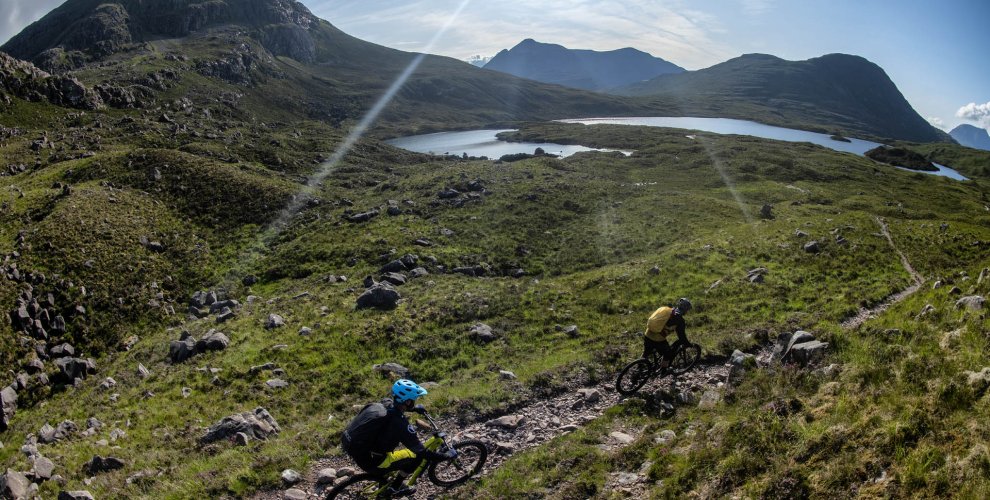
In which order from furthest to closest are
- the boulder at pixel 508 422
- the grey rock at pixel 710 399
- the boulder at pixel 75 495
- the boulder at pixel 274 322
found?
the boulder at pixel 274 322 < the boulder at pixel 508 422 < the grey rock at pixel 710 399 < the boulder at pixel 75 495

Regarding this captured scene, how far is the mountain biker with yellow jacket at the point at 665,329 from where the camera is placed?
16.4 metres

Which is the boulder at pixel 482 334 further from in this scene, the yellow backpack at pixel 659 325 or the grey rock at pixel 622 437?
the grey rock at pixel 622 437

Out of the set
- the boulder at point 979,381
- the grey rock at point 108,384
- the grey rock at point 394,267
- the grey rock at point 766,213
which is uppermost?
the grey rock at point 766,213

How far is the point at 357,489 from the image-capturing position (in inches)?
485

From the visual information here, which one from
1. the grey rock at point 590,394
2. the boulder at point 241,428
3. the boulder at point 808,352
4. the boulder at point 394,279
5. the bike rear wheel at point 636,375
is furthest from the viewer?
the boulder at point 394,279

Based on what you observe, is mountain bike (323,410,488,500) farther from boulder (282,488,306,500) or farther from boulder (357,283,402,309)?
boulder (357,283,402,309)

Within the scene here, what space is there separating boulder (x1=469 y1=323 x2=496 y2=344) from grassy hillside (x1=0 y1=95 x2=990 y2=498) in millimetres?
751

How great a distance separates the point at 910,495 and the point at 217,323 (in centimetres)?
3084

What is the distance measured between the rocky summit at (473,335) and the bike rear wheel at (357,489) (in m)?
0.44

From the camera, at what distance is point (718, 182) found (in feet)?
304

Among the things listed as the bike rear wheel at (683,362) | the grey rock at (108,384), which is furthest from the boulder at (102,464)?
the bike rear wheel at (683,362)

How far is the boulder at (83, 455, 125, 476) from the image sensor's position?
1415 centimetres

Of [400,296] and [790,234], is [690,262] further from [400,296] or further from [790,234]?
[400,296]

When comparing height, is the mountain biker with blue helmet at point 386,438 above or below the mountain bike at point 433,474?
above
